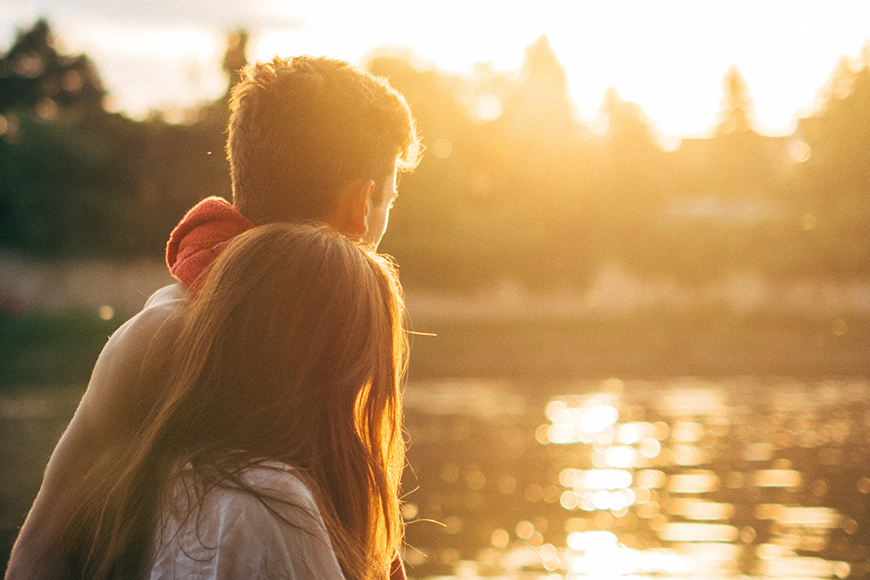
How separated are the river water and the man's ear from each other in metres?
2.95

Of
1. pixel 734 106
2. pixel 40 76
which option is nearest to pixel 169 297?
pixel 40 76

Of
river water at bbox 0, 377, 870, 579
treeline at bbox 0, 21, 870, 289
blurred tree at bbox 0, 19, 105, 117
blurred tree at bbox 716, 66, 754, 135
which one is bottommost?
river water at bbox 0, 377, 870, 579

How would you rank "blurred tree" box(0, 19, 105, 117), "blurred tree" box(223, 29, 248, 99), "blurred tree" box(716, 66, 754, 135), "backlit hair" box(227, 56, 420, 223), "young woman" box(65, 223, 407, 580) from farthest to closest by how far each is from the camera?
"blurred tree" box(716, 66, 754, 135) < "blurred tree" box(0, 19, 105, 117) < "blurred tree" box(223, 29, 248, 99) < "backlit hair" box(227, 56, 420, 223) < "young woman" box(65, 223, 407, 580)

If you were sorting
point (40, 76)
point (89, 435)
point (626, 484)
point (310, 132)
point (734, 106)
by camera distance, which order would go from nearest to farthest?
point (89, 435) < point (310, 132) < point (626, 484) < point (40, 76) < point (734, 106)

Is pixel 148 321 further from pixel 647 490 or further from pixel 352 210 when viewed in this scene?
pixel 647 490

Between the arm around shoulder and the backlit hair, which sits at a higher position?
the backlit hair

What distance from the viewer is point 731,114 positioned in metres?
60.3

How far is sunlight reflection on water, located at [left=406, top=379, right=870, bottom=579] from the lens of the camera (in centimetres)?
726

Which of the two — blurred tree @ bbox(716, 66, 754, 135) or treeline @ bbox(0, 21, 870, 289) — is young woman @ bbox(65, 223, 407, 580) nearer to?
treeline @ bbox(0, 21, 870, 289)

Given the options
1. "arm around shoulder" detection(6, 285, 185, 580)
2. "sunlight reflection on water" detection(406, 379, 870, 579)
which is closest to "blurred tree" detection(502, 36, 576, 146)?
"sunlight reflection on water" detection(406, 379, 870, 579)

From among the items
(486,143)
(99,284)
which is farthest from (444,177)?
(99,284)

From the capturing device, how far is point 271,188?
6.09ft

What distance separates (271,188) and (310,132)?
139mm

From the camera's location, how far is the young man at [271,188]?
169 centimetres
